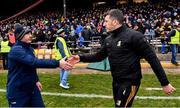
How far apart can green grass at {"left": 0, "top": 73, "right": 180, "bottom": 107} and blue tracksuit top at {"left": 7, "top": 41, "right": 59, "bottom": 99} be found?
165 inches

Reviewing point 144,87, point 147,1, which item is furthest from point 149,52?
point 147,1

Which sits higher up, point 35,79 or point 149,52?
point 149,52

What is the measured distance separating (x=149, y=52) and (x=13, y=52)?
6.13 feet

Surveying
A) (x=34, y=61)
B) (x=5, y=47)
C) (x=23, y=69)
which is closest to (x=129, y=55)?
(x=34, y=61)

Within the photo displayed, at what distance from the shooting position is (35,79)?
6602mm

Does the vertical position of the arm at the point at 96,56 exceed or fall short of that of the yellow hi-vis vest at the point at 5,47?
it exceeds it

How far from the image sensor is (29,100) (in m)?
6.55

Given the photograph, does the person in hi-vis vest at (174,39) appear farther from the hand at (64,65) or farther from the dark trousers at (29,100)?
the hand at (64,65)

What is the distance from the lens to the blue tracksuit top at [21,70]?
6262 millimetres

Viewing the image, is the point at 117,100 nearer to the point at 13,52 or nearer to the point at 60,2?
the point at 13,52

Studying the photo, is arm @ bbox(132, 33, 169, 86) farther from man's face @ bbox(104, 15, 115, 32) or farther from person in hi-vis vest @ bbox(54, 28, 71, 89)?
person in hi-vis vest @ bbox(54, 28, 71, 89)

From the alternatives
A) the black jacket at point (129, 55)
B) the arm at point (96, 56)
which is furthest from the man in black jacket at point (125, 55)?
the arm at point (96, 56)

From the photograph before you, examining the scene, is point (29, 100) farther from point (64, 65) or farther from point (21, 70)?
point (64, 65)

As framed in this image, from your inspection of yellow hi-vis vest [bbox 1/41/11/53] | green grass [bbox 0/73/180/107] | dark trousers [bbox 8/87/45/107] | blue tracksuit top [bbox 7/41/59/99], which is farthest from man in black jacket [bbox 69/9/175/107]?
yellow hi-vis vest [bbox 1/41/11/53]
